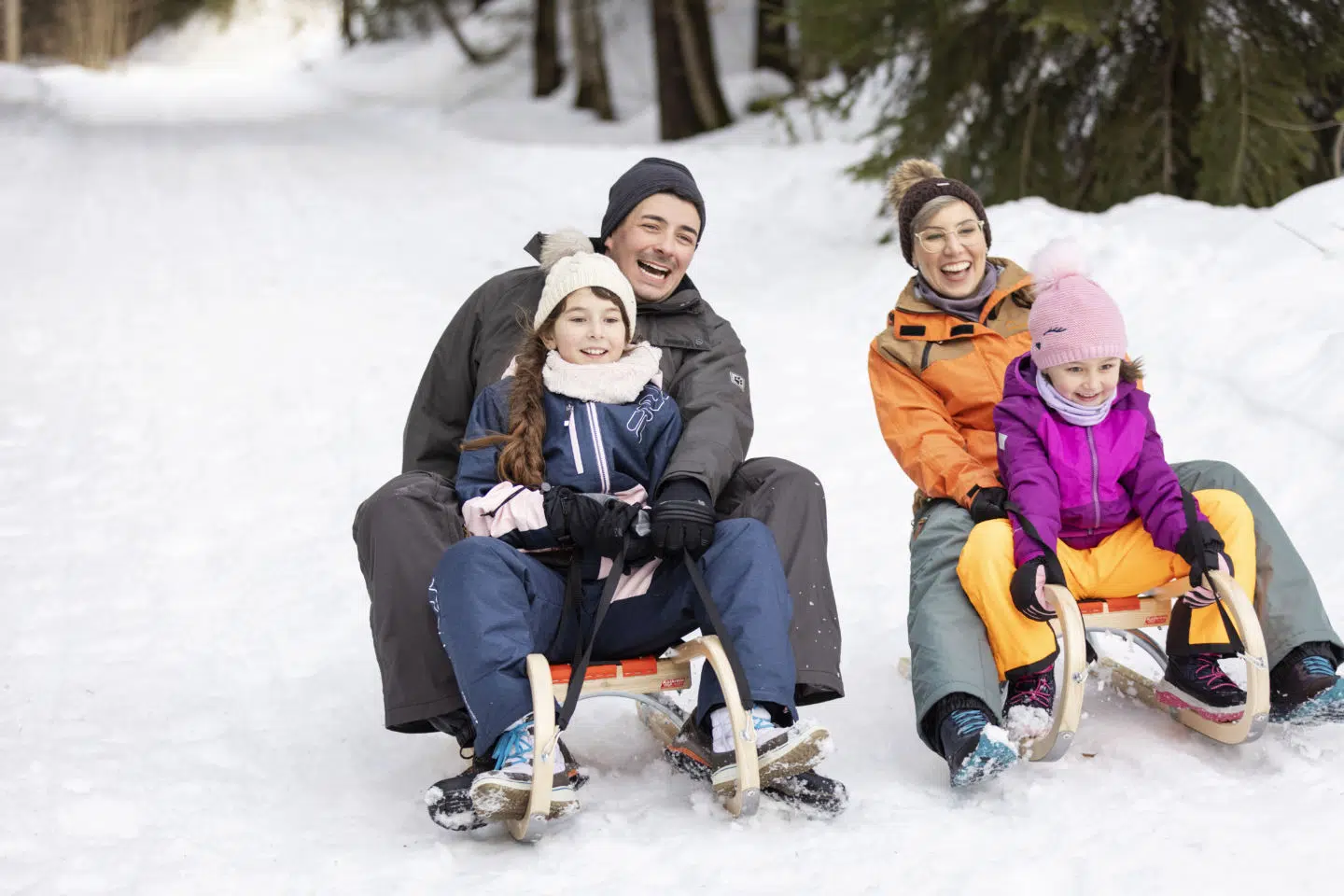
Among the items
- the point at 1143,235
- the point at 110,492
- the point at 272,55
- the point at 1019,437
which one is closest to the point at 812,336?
the point at 1143,235

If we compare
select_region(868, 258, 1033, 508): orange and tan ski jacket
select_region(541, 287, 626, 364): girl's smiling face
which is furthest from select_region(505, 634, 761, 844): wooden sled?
select_region(868, 258, 1033, 508): orange and tan ski jacket

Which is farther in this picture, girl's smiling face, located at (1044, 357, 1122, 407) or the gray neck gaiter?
the gray neck gaiter

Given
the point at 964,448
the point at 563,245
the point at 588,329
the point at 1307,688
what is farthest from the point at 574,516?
the point at 1307,688

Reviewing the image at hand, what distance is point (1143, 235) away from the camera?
621 centimetres

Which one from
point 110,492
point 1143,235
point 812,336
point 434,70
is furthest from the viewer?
point 434,70

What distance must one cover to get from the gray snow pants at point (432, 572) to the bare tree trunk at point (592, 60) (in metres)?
15.3

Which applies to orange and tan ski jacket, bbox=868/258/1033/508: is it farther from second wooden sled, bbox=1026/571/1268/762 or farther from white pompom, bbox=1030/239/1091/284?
second wooden sled, bbox=1026/571/1268/762

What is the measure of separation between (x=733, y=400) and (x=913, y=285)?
24.0 inches

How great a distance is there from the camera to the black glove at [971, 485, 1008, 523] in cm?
314

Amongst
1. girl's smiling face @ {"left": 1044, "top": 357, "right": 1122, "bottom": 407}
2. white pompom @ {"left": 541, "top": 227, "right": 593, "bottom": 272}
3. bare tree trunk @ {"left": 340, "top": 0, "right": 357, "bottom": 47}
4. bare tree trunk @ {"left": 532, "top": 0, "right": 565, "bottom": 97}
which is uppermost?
bare tree trunk @ {"left": 340, "top": 0, "right": 357, "bottom": 47}

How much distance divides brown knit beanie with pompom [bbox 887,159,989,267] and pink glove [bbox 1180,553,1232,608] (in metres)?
1.00

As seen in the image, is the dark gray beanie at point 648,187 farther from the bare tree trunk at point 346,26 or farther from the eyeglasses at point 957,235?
the bare tree trunk at point 346,26

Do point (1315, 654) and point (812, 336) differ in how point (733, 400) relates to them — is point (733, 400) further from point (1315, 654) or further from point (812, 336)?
point (812, 336)

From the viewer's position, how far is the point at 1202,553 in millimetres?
2938
